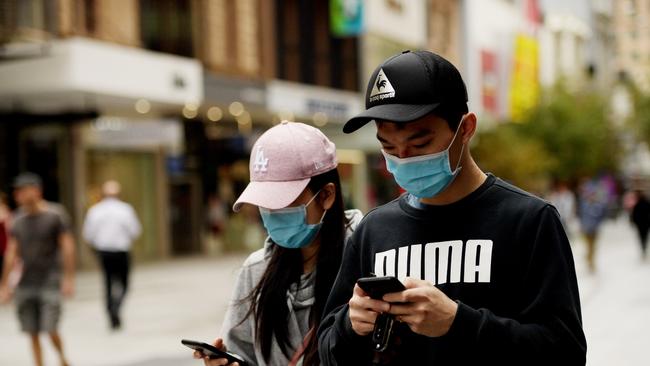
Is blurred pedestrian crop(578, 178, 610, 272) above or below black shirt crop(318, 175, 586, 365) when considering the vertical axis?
below

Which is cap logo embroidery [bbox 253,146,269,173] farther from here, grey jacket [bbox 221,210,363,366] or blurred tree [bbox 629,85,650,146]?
blurred tree [bbox 629,85,650,146]

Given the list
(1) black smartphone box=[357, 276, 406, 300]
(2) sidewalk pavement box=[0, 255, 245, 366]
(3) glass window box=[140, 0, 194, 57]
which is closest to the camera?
(1) black smartphone box=[357, 276, 406, 300]

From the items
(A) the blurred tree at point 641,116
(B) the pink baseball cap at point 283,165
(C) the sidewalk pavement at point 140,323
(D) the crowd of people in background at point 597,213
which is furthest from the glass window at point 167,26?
(A) the blurred tree at point 641,116

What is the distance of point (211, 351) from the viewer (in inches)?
120

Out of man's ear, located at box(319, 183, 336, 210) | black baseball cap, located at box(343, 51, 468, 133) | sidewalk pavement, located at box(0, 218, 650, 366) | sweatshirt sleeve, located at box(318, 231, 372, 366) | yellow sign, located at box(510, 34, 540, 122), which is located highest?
yellow sign, located at box(510, 34, 540, 122)

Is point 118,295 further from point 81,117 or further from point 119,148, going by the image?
point 119,148

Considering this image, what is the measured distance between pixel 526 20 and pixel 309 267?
61.7m

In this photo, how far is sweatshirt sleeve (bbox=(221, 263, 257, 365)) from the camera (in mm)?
3387

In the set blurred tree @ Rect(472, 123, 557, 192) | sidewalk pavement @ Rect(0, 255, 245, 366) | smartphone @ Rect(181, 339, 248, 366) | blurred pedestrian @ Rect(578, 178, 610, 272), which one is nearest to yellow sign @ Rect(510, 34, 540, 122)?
blurred tree @ Rect(472, 123, 557, 192)

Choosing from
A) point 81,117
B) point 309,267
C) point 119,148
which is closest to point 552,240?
point 309,267

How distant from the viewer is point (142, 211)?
29.8m

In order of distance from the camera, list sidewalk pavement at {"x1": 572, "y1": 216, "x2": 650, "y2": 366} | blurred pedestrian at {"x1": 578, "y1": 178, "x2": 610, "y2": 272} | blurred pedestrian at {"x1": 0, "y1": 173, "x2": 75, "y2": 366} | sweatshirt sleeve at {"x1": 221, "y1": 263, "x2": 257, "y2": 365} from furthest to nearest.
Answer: blurred pedestrian at {"x1": 578, "y1": 178, "x2": 610, "y2": 272} < sidewalk pavement at {"x1": 572, "y1": 216, "x2": 650, "y2": 366} < blurred pedestrian at {"x1": 0, "y1": 173, "x2": 75, "y2": 366} < sweatshirt sleeve at {"x1": 221, "y1": 263, "x2": 257, "y2": 365}

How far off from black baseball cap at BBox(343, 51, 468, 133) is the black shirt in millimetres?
239

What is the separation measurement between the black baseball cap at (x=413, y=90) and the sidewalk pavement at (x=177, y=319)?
599 centimetres
